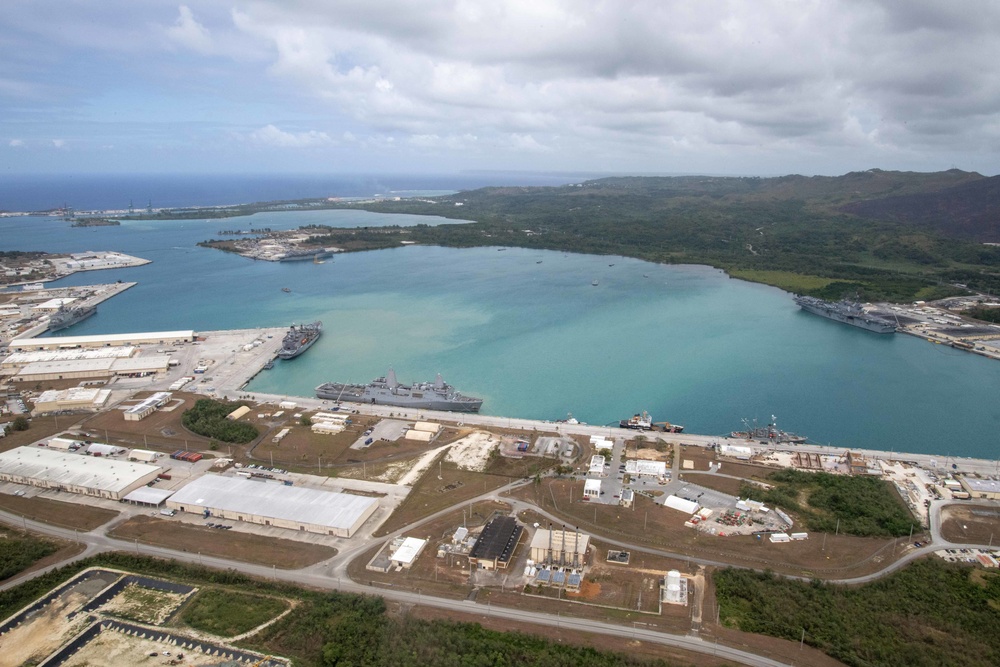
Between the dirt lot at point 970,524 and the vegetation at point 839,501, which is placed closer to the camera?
the dirt lot at point 970,524

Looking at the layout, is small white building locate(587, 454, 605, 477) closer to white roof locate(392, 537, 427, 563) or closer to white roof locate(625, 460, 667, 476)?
white roof locate(625, 460, 667, 476)

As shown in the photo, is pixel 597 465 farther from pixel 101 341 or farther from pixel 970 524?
pixel 101 341

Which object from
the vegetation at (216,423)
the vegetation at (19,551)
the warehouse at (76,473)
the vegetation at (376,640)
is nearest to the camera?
the vegetation at (376,640)

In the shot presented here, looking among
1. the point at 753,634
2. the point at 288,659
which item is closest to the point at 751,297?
the point at 753,634

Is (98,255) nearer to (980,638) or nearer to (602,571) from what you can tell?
(602,571)

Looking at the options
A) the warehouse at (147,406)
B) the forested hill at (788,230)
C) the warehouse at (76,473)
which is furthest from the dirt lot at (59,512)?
the forested hill at (788,230)

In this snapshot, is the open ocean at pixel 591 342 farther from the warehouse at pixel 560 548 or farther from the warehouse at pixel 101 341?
the warehouse at pixel 560 548

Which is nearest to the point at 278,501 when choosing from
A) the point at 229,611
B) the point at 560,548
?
the point at 229,611
